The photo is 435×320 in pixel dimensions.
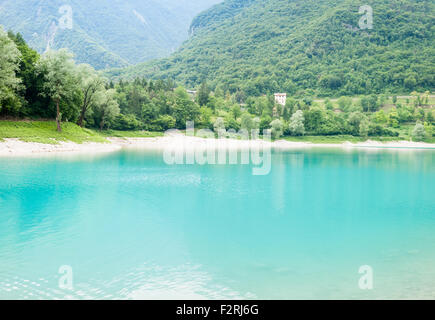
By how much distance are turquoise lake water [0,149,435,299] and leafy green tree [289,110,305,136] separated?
76.5 metres

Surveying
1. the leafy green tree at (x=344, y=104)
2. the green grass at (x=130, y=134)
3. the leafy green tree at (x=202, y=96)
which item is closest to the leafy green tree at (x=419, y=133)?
the leafy green tree at (x=344, y=104)

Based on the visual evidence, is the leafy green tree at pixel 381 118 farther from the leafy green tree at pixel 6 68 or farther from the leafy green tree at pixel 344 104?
the leafy green tree at pixel 6 68

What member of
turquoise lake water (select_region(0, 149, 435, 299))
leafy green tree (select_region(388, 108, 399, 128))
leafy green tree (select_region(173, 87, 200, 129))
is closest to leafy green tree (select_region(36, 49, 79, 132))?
turquoise lake water (select_region(0, 149, 435, 299))

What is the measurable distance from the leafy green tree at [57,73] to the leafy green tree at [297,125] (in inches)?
2557

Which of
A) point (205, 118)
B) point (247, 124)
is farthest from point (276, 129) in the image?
point (205, 118)

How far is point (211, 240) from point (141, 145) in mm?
62404

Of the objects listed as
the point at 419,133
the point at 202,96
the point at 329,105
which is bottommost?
the point at 419,133

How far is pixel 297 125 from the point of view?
98.9m

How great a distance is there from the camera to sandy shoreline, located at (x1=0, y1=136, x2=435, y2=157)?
1619 inches

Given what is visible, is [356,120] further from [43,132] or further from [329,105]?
[43,132]
